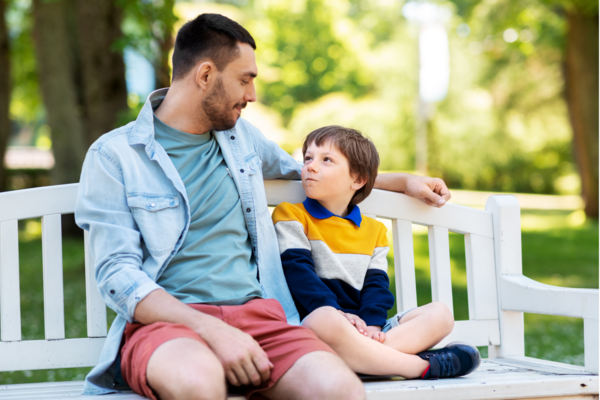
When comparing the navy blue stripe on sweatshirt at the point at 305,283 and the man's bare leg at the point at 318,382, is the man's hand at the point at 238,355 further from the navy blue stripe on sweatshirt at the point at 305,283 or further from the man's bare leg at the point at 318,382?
the navy blue stripe on sweatshirt at the point at 305,283

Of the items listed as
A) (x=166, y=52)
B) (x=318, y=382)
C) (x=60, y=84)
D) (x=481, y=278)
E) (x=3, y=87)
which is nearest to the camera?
(x=318, y=382)

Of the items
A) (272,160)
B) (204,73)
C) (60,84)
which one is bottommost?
(272,160)

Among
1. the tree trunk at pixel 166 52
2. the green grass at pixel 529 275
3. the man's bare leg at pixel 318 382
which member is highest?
the tree trunk at pixel 166 52

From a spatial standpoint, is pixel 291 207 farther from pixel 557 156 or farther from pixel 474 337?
pixel 557 156

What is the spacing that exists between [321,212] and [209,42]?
82 centimetres

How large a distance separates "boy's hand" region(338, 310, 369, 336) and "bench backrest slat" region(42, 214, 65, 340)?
3.61 ft

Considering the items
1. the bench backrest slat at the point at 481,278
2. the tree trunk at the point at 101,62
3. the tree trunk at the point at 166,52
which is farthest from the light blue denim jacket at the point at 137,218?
the tree trunk at the point at 101,62

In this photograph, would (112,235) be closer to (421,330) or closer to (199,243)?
(199,243)

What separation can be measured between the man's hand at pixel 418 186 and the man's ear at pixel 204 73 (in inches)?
37.4

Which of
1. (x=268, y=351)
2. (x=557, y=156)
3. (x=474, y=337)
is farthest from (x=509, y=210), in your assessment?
(x=557, y=156)

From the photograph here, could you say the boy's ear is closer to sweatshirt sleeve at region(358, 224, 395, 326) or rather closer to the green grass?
sweatshirt sleeve at region(358, 224, 395, 326)

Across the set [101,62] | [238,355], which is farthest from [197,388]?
[101,62]

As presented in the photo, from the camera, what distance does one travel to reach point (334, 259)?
8.04ft

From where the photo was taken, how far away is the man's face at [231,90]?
230 cm
